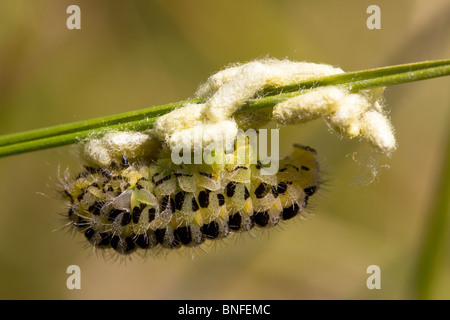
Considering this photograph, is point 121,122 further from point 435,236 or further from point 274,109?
point 435,236

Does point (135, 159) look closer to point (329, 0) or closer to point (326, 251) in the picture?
point (326, 251)

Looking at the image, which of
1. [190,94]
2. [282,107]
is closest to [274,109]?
[282,107]

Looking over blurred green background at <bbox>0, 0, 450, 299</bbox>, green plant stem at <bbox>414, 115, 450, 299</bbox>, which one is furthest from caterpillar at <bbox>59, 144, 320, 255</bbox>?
blurred green background at <bbox>0, 0, 450, 299</bbox>

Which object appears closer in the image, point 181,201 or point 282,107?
point 282,107

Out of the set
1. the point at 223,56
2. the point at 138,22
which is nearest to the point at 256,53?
the point at 223,56

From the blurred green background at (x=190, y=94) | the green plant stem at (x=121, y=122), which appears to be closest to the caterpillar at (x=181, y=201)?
the green plant stem at (x=121, y=122)

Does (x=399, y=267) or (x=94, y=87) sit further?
(x=94, y=87)

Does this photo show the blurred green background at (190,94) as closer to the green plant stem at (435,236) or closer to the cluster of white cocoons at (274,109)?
the green plant stem at (435,236)
